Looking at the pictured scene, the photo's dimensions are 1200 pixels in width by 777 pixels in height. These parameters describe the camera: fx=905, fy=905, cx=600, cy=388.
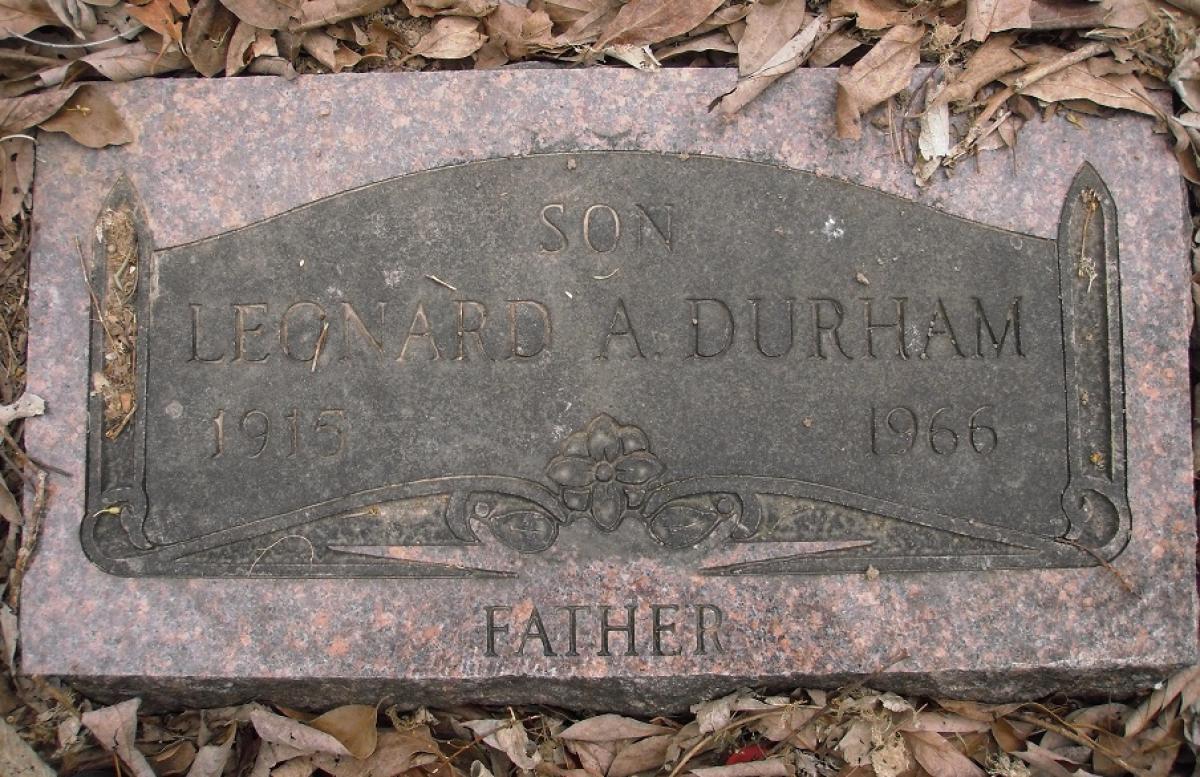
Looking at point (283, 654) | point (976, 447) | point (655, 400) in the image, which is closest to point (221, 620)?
point (283, 654)

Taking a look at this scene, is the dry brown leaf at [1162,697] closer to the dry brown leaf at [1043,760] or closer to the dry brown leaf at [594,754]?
the dry brown leaf at [1043,760]

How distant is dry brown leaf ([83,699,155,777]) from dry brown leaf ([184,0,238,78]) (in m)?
1.73

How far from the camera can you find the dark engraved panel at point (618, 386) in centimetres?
239

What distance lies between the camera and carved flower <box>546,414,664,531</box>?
238 centimetres

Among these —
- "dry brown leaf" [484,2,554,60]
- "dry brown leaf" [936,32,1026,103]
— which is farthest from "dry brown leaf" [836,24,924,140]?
"dry brown leaf" [484,2,554,60]

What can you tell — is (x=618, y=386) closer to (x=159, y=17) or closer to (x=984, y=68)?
(x=984, y=68)

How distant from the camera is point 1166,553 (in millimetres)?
2404

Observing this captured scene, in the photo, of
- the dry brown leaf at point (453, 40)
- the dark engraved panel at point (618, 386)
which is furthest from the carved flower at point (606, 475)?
the dry brown leaf at point (453, 40)

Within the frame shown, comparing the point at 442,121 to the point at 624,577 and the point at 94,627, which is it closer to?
the point at 624,577

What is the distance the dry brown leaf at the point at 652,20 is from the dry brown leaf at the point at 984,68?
68cm

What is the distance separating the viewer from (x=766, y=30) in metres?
2.47

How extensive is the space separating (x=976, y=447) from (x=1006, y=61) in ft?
3.44

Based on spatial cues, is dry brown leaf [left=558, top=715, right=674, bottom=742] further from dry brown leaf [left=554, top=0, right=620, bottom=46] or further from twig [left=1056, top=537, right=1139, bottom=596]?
dry brown leaf [left=554, top=0, right=620, bottom=46]

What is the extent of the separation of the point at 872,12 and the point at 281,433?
1.97 metres
